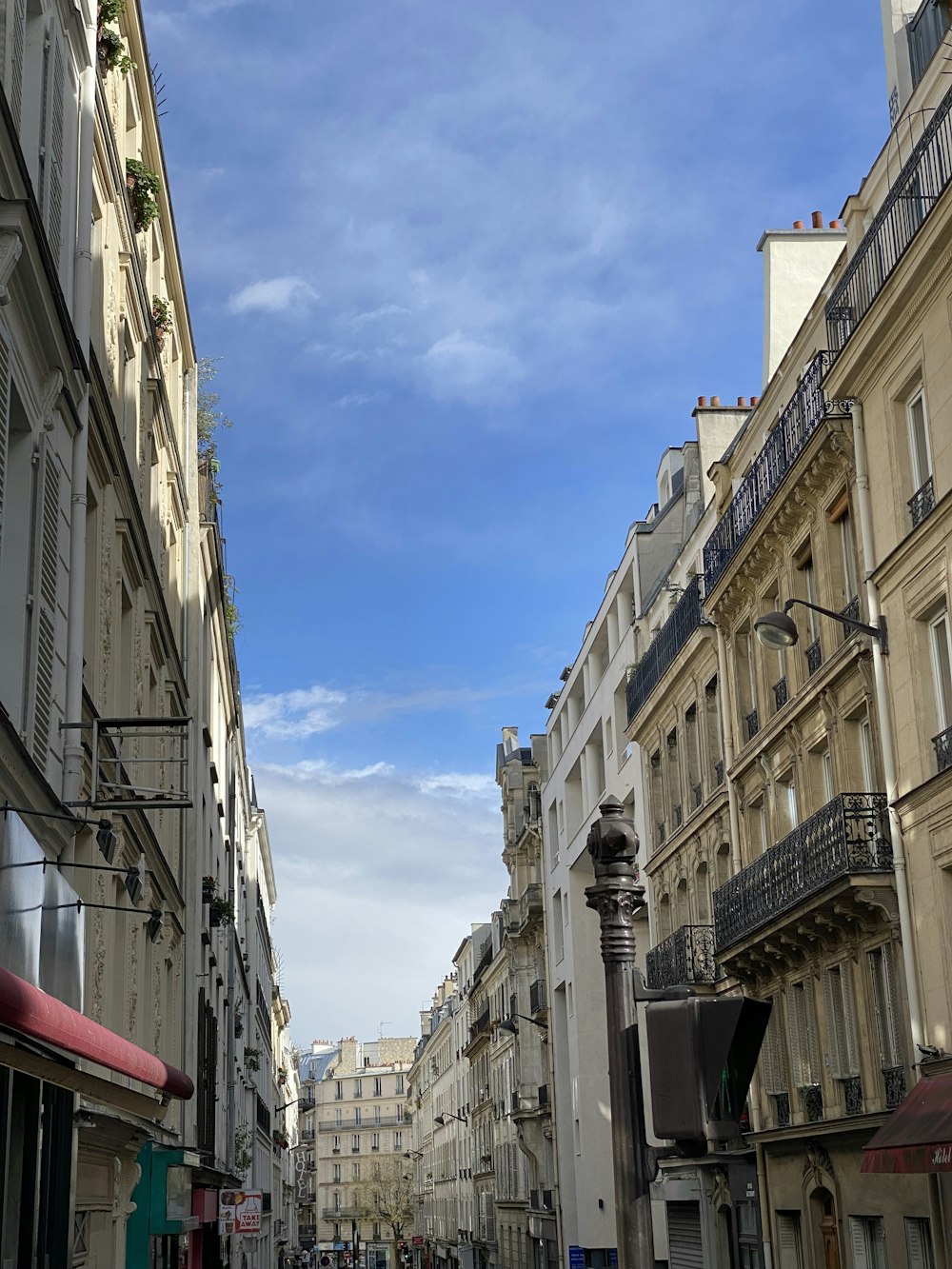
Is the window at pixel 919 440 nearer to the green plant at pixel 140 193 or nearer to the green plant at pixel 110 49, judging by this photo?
the green plant at pixel 140 193

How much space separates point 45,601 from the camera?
37.6 ft

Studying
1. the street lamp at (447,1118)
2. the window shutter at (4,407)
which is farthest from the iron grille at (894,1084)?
the street lamp at (447,1118)

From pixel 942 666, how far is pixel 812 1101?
8609 mm

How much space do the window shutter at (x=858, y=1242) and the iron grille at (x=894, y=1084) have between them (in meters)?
2.32

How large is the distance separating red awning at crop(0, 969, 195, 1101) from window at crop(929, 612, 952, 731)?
12.3 m

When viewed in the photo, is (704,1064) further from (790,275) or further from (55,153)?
(790,275)

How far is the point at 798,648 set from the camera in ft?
84.7

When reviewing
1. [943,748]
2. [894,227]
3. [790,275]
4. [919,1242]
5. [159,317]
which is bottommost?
[919,1242]

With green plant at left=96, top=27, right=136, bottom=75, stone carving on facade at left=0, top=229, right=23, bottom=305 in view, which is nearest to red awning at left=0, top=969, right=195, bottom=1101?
stone carving on facade at left=0, top=229, right=23, bottom=305

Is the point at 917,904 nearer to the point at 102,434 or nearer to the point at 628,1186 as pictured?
the point at 102,434

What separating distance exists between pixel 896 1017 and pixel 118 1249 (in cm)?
1103

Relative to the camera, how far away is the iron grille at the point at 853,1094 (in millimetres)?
22641

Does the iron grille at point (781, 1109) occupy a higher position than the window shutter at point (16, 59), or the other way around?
the window shutter at point (16, 59)

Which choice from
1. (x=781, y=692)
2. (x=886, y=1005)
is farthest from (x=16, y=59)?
(x=781, y=692)
